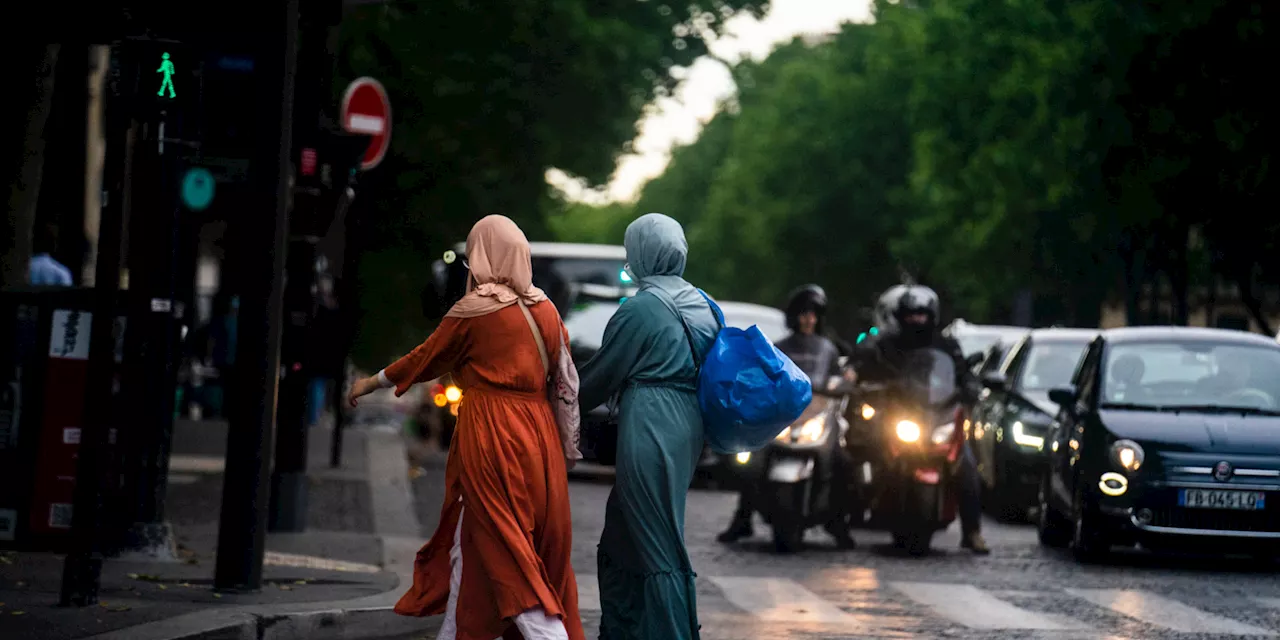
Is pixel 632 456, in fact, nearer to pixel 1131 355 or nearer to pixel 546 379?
pixel 546 379

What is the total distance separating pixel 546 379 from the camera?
8031 mm

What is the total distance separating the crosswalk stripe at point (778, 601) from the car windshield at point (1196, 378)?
11.1 feet

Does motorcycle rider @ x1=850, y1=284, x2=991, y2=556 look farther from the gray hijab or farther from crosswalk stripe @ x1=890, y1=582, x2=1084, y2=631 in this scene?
the gray hijab

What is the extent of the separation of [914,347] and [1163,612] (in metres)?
3.89

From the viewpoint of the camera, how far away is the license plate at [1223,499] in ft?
46.8

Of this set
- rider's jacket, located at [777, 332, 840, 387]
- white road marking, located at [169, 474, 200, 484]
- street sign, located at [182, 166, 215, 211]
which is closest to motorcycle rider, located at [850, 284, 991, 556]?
rider's jacket, located at [777, 332, 840, 387]

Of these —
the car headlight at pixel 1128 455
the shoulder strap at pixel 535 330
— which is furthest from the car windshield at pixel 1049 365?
the shoulder strap at pixel 535 330

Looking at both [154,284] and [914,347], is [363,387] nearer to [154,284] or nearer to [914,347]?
[154,284]

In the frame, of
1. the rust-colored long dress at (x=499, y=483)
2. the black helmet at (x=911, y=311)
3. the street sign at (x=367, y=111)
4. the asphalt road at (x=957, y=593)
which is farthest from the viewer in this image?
the street sign at (x=367, y=111)

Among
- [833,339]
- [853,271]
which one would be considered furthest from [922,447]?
[853,271]

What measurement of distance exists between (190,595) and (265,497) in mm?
579

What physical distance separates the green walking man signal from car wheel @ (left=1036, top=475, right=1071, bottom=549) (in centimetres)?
801

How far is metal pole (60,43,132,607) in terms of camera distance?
9586 mm

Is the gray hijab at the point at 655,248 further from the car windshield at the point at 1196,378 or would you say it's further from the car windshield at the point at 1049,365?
the car windshield at the point at 1049,365
